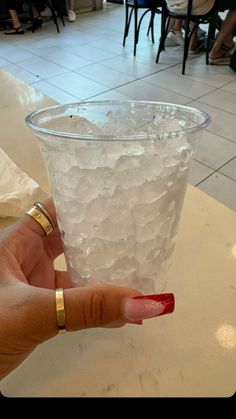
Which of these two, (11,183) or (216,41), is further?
(216,41)

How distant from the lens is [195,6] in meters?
2.31

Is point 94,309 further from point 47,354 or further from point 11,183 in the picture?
point 11,183

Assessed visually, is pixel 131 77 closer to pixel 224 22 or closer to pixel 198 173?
pixel 224 22

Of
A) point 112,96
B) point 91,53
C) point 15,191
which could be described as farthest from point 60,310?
point 91,53

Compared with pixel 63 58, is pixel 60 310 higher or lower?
higher

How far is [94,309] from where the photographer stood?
361 millimetres

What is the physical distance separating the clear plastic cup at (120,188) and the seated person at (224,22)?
7.65 feet

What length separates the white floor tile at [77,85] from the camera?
7.88 feet

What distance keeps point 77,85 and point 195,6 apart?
1026 millimetres

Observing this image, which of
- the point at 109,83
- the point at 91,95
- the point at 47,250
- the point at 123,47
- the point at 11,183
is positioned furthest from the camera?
the point at 123,47

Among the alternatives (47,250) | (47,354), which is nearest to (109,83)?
(47,250)

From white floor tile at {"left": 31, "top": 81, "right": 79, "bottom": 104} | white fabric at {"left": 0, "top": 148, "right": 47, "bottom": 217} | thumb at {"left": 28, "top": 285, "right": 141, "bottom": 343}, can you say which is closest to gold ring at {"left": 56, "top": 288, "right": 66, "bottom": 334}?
thumb at {"left": 28, "top": 285, "right": 141, "bottom": 343}

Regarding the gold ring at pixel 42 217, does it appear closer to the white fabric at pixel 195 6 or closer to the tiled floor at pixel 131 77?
the tiled floor at pixel 131 77

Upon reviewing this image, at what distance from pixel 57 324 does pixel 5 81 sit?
1.02 metres
